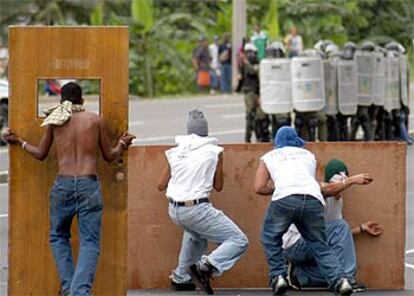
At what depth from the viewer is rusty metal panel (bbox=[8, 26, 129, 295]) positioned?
9734 millimetres

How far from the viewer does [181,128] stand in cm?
2850

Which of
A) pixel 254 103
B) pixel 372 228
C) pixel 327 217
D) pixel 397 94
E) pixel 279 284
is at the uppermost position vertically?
pixel 397 94

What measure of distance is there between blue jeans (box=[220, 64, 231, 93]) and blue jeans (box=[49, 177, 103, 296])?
3066 centimetres

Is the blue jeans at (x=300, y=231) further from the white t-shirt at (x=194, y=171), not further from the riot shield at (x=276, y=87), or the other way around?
the riot shield at (x=276, y=87)

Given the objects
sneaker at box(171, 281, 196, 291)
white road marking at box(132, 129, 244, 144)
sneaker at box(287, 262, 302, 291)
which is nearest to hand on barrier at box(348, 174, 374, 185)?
sneaker at box(287, 262, 302, 291)

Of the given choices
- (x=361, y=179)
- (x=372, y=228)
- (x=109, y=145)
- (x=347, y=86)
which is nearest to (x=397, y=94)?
(x=347, y=86)

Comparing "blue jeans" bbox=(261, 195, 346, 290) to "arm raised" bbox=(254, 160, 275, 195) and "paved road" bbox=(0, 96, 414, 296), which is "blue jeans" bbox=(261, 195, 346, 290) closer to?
"arm raised" bbox=(254, 160, 275, 195)

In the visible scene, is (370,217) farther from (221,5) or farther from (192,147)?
(221,5)

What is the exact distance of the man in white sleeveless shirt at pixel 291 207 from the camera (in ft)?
34.6

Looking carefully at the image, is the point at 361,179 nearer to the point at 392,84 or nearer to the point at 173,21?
the point at 392,84

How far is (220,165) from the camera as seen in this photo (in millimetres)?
10992

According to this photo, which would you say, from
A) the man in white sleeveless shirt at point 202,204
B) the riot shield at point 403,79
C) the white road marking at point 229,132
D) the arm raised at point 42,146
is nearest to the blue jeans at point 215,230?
the man in white sleeveless shirt at point 202,204

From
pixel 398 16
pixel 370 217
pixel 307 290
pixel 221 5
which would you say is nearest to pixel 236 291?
pixel 307 290

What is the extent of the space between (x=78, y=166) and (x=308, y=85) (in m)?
12.4
